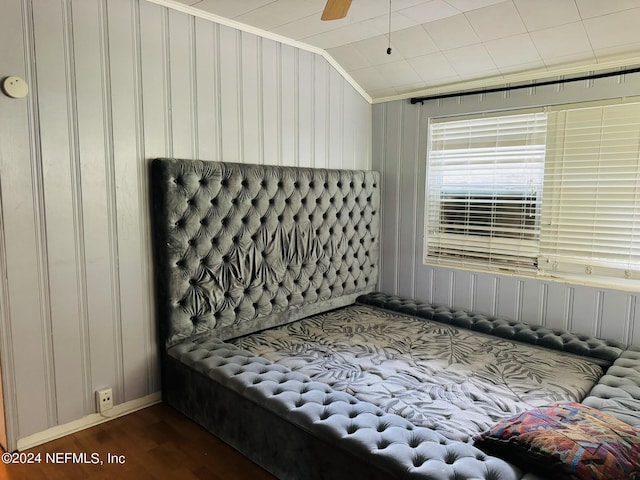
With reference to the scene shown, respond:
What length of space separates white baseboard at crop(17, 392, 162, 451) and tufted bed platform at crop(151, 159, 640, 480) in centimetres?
13

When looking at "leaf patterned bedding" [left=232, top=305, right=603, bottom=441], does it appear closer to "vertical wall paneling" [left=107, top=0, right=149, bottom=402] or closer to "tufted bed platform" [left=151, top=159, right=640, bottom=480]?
"tufted bed platform" [left=151, top=159, right=640, bottom=480]

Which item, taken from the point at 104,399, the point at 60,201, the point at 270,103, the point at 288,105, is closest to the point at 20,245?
the point at 60,201

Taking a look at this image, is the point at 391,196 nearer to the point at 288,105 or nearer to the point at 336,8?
the point at 288,105

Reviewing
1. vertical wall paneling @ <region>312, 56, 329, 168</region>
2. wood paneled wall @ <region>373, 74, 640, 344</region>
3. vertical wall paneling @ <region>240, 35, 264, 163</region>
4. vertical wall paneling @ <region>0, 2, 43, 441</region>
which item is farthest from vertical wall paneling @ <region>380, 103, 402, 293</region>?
vertical wall paneling @ <region>0, 2, 43, 441</region>

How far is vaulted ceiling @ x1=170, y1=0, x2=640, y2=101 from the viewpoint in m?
2.35

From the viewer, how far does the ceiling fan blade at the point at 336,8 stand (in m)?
1.76

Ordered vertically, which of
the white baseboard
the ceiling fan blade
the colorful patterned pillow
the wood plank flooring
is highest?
the ceiling fan blade

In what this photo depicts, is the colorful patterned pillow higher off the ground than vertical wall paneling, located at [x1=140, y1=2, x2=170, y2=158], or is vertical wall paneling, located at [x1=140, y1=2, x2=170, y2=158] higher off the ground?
vertical wall paneling, located at [x1=140, y1=2, x2=170, y2=158]

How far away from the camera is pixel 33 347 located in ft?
6.68

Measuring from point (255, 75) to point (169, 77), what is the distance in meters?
0.59

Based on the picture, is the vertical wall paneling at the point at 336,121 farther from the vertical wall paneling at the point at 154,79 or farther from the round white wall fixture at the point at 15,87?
the round white wall fixture at the point at 15,87

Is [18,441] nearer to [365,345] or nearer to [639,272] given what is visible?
[365,345]

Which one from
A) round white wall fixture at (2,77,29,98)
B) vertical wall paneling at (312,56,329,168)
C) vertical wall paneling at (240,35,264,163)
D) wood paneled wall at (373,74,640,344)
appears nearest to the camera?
round white wall fixture at (2,77,29,98)

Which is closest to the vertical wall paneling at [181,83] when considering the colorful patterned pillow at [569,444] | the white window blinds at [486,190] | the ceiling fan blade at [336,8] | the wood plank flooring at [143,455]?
the ceiling fan blade at [336,8]
